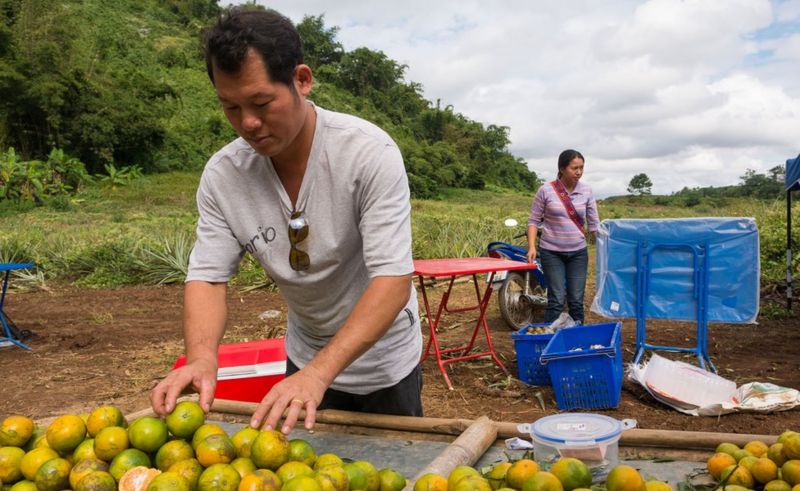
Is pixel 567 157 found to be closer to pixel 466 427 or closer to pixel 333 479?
pixel 466 427

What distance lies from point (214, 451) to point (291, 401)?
20 cm

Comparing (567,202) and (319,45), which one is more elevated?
(319,45)

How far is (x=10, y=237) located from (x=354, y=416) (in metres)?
11.9

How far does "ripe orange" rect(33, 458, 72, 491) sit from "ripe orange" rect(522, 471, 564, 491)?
0.97 meters

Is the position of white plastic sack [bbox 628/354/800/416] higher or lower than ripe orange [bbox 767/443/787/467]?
lower

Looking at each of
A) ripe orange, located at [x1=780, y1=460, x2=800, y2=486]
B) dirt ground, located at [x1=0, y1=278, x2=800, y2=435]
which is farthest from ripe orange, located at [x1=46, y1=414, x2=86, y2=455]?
dirt ground, located at [x1=0, y1=278, x2=800, y2=435]

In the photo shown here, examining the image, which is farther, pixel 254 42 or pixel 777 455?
pixel 254 42

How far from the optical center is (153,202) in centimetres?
2345

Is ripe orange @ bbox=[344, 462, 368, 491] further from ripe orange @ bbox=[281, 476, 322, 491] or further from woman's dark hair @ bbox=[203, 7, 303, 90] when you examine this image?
woman's dark hair @ bbox=[203, 7, 303, 90]

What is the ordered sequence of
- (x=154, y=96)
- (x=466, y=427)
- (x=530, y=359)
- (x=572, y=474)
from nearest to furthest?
(x=572, y=474)
(x=466, y=427)
(x=530, y=359)
(x=154, y=96)

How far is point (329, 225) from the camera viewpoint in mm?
1886

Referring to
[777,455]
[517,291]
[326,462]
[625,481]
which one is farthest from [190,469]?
[517,291]

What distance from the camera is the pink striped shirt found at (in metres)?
6.01

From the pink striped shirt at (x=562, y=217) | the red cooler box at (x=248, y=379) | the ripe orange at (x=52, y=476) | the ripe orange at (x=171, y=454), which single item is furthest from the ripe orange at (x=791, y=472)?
the pink striped shirt at (x=562, y=217)
